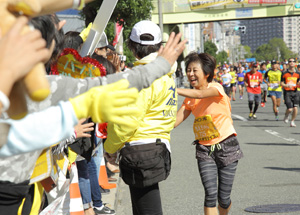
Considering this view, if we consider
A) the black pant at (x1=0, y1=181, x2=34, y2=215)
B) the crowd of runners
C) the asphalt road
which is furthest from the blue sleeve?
the crowd of runners

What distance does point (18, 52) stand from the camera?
154cm

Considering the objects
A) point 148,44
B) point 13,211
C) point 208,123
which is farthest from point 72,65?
point 208,123

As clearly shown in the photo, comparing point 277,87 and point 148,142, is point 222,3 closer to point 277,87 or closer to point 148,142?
point 277,87

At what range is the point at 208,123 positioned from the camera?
15.9 feet

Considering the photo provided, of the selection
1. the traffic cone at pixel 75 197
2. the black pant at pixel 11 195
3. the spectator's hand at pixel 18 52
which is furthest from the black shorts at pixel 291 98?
the spectator's hand at pixel 18 52

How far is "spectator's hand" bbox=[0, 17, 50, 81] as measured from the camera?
1529 mm

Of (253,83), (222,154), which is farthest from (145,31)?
(253,83)

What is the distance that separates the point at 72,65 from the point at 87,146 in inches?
56.0

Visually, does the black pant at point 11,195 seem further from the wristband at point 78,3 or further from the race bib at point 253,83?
the race bib at point 253,83

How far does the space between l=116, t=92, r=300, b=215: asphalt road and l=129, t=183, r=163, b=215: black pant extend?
2.29 meters

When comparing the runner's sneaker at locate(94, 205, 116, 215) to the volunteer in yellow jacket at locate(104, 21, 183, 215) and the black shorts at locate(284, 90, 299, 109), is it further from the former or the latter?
the black shorts at locate(284, 90, 299, 109)

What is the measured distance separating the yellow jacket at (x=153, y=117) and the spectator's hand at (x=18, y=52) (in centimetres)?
204

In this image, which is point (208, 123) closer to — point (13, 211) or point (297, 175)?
point (13, 211)

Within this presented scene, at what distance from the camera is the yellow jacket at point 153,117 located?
3.63m
